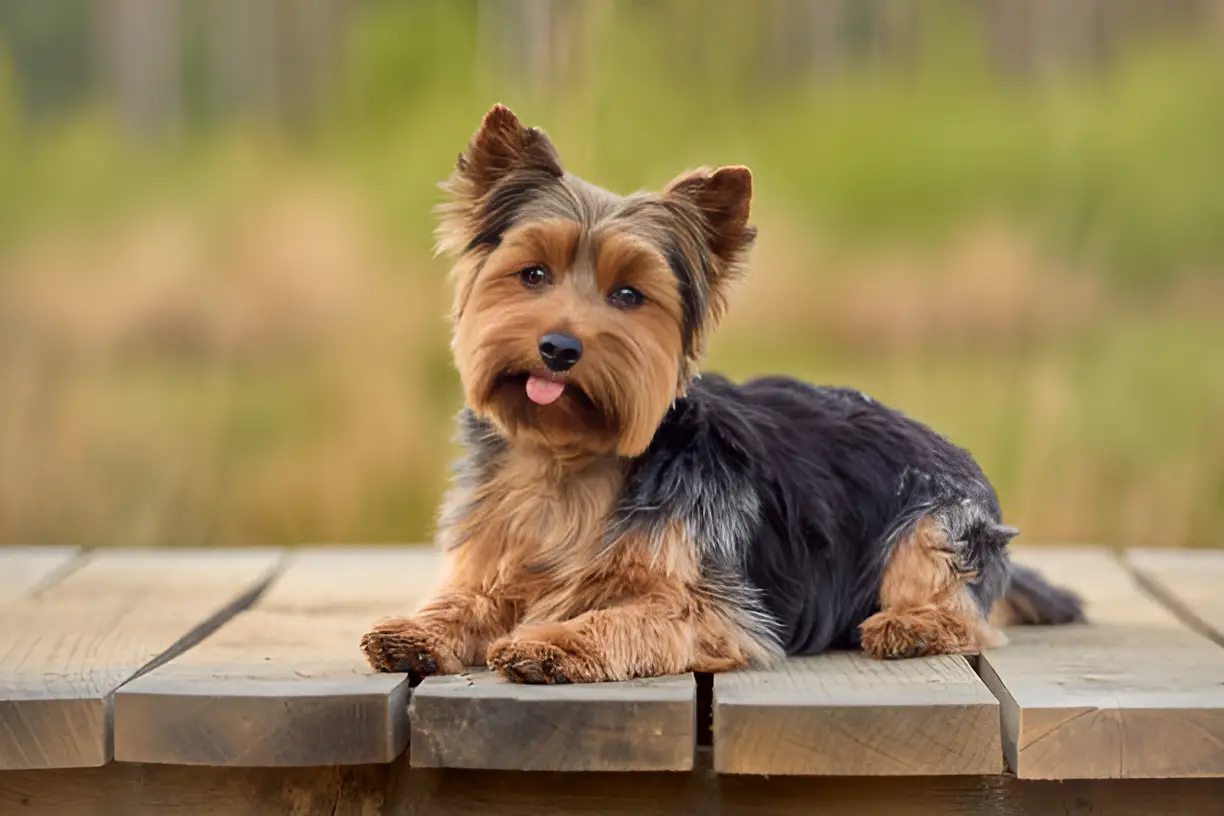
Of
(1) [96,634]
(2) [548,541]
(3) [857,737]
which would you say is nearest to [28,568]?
(1) [96,634]

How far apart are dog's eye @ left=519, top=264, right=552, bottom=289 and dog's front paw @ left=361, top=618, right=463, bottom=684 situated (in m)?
0.73

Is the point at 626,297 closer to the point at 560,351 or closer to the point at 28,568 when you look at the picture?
the point at 560,351

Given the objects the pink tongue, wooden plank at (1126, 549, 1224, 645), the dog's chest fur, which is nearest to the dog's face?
the pink tongue

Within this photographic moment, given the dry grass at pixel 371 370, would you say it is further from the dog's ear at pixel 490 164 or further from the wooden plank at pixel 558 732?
the wooden plank at pixel 558 732

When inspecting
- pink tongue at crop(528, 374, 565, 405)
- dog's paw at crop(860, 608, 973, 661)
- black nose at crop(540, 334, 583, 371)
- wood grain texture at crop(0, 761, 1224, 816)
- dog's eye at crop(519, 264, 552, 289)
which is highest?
dog's eye at crop(519, 264, 552, 289)

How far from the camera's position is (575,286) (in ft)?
10.1

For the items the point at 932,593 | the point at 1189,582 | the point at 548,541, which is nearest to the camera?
the point at 548,541

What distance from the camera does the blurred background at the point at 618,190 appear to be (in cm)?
604

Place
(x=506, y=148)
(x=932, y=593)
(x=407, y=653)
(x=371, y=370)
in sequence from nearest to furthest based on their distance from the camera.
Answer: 1. (x=407, y=653)
2. (x=506, y=148)
3. (x=932, y=593)
4. (x=371, y=370)

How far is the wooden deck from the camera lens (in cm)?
A: 275

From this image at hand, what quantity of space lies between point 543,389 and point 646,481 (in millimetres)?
404

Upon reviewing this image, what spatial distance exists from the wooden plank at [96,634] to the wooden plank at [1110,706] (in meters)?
1.69

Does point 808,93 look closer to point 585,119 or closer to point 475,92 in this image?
point 585,119

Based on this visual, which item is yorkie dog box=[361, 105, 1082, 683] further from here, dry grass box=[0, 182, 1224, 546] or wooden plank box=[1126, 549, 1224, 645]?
dry grass box=[0, 182, 1224, 546]
